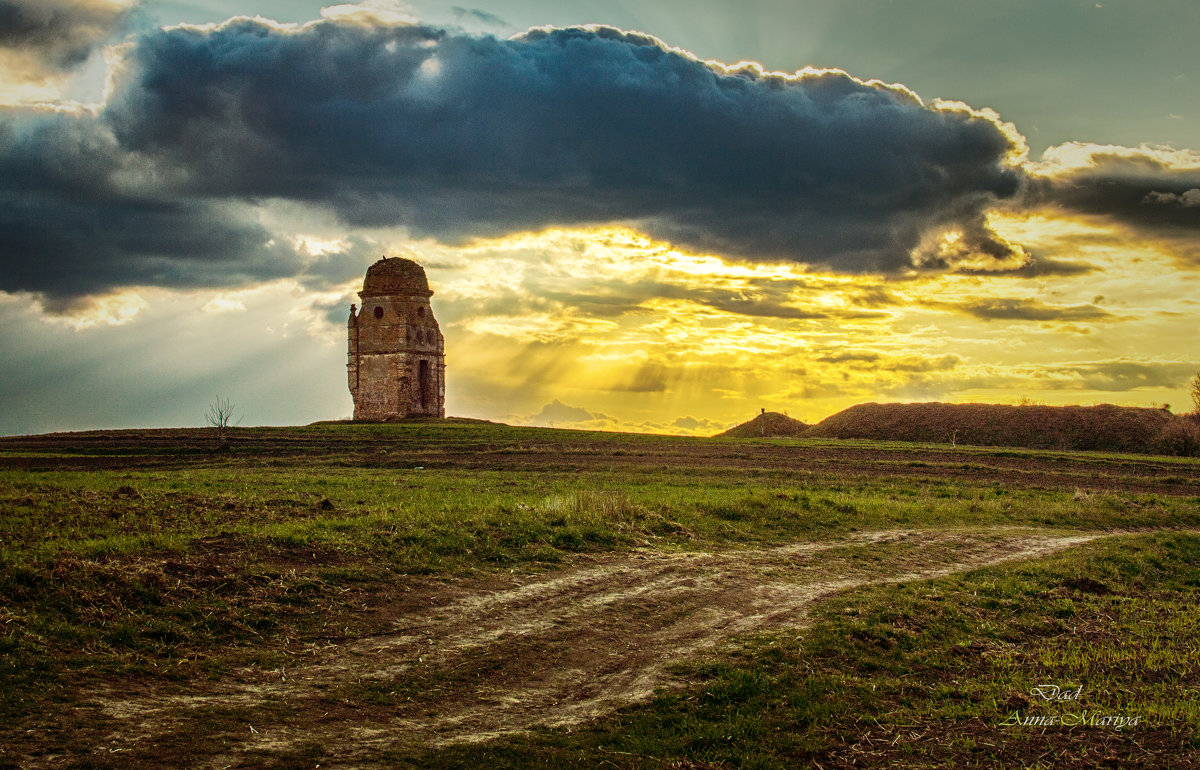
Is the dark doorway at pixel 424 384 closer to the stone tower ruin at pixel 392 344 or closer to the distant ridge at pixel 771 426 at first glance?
the stone tower ruin at pixel 392 344

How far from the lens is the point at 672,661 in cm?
1002

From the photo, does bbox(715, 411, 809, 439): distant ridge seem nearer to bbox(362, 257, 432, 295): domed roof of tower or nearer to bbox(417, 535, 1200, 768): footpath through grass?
bbox(362, 257, 432, 295): domed roof of tower

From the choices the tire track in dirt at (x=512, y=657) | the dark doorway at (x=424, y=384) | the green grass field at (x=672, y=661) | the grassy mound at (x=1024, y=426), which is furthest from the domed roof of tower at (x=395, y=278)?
the tire track in dirt at (x=512, y=657)

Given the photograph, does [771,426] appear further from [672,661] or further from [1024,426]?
[672,661]

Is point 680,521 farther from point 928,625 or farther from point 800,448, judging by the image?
point 800,448

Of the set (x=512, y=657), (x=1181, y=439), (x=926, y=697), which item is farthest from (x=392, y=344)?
(x=926, y=697)

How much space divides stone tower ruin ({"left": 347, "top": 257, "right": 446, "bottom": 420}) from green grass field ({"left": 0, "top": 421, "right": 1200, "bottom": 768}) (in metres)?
43.2

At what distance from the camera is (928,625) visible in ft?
40.2

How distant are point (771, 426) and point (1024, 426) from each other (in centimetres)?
2036

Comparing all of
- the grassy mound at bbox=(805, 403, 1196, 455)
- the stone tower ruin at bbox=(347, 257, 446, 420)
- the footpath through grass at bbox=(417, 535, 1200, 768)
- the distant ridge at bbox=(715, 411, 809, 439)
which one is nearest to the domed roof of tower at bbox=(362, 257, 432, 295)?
the stone tower ruin at bbox=(347, 257, 446, 420)

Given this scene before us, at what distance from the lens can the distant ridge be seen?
247 ft

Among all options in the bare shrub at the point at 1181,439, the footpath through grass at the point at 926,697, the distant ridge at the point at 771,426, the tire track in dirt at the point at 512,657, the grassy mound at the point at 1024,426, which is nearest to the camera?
the footpath through grass at the point at 926,697

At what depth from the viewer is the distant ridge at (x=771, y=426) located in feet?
247

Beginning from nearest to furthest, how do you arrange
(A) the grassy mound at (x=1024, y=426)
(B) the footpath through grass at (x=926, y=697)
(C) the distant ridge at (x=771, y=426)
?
(B) the footpath through grass at (x=926, y=697), (A) the grassy mound at (x=1024, y=426), (C) the distant ridge at (x=771, y=426)
